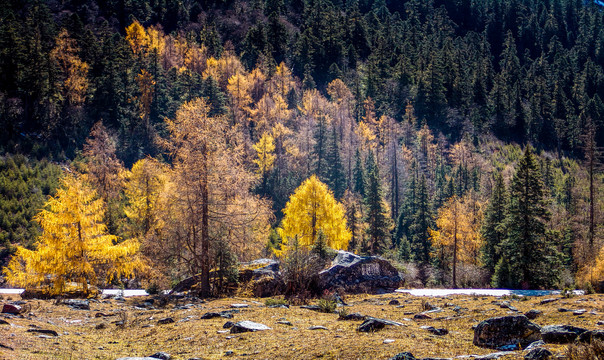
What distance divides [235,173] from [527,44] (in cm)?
18994

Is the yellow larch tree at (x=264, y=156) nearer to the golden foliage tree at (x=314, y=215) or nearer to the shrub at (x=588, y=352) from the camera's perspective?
the golden foliage tree at (x=314, y=215)

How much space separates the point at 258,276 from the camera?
67.1ft

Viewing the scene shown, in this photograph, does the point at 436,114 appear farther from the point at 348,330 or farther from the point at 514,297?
the point at 348,330

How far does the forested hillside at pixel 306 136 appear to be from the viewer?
88.3 feet

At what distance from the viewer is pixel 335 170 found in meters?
74.9

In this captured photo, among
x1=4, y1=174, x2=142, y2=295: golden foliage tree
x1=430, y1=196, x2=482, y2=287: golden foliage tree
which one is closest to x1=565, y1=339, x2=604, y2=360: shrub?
x1=4, y1=174, x2=142, y2=295: golden foliage tree

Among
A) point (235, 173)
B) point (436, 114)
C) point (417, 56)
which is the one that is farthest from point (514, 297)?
point (417, 56)

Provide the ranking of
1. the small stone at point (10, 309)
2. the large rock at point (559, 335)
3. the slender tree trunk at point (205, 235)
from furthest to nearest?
the slender tree trunk at point (205, 235)
the small stone at point (10, 309)
the large rock at point (559, 335)

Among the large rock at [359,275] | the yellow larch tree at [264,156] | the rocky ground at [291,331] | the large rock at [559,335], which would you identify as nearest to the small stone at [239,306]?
the rocky ground at [291,331]

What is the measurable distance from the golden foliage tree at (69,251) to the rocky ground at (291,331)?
14.9 ft

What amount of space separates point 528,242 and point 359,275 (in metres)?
14.2

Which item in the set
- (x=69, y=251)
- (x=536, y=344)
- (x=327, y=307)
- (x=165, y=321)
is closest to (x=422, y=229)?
(x=327, y=307)

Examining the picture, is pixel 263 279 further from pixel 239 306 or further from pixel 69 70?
pixel 69 70

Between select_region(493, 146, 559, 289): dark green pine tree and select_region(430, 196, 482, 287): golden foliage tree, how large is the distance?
828cm
